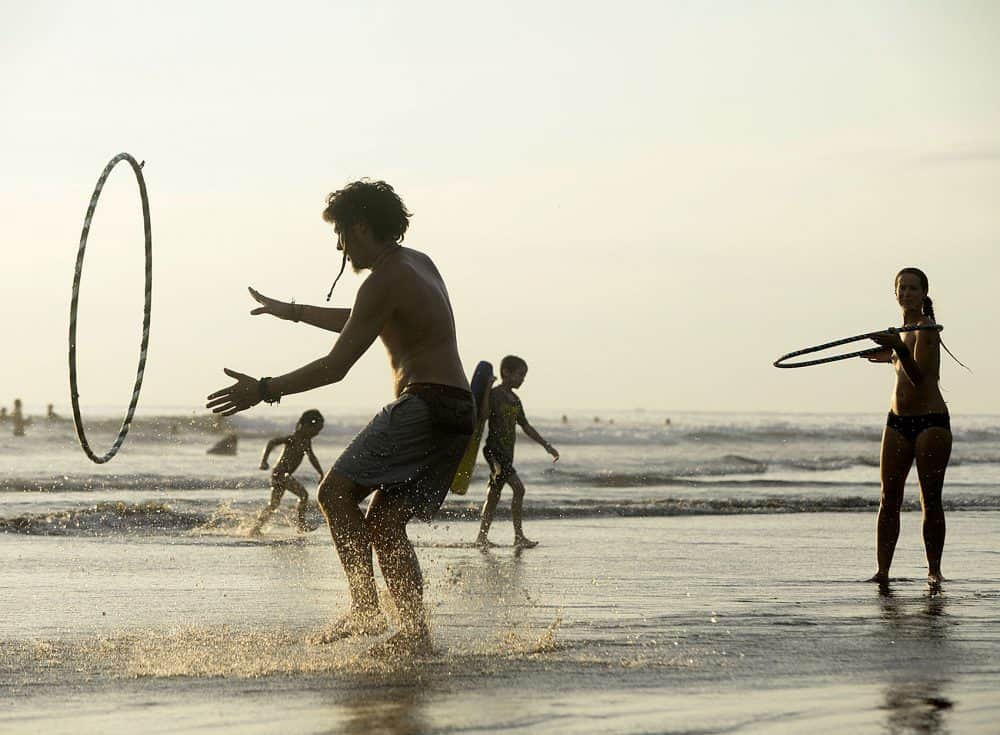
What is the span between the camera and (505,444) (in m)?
13.4

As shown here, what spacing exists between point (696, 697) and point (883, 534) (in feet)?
15.6

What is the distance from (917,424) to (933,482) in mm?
392

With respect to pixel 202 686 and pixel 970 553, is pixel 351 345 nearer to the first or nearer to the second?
pixel 202 686

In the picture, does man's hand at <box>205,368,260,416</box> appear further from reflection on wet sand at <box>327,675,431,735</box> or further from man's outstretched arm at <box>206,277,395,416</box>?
reflection on wet sand at <box>327,675,431,735</box>

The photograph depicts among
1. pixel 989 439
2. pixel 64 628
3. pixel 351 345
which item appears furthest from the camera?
pixel 989 439

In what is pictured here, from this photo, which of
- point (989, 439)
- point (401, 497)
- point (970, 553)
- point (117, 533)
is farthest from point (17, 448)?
point (989, 439)

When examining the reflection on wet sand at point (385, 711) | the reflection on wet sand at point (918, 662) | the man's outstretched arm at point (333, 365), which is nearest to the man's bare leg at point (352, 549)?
the man's outstretched arm at point (333, 365)

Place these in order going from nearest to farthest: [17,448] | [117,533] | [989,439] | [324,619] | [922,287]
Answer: [324,619] < [922,287] < [117,533] < [17,448] < [989,439]

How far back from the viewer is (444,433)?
6.19 m

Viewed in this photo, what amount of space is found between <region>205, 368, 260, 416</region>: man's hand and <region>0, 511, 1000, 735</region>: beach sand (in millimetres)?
1053

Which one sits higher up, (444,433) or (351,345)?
(351,345)

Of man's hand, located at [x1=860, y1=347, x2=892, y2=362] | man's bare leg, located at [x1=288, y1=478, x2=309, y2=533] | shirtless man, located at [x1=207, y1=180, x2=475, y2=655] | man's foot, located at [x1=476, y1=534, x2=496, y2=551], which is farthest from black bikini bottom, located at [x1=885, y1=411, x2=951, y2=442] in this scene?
man's bare leg, located at [x1=288, y1=478, x2=309, y2=533]

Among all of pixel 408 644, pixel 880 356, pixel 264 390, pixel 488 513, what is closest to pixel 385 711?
pixel 408 644

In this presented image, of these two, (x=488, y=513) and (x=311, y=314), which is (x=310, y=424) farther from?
(x=311, y=314)
